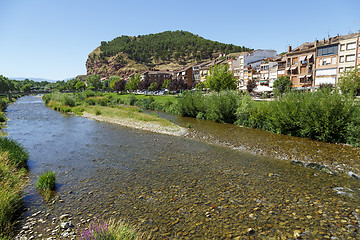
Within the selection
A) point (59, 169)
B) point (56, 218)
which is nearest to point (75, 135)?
point (59, 169)

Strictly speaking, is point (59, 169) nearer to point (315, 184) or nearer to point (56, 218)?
point (56, 218)

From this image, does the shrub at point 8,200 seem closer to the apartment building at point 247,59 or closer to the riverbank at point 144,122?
the riverbank at point 144,122

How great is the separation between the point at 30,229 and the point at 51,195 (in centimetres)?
322

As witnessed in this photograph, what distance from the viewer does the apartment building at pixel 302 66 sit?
6246 centimetres

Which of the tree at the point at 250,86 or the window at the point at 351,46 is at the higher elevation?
the window at the point at 351,46

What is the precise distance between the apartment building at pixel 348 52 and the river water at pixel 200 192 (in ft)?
149

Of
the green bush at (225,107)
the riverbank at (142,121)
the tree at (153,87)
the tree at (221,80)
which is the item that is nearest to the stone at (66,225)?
the riverbank at (142,121)

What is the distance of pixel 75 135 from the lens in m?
28.0

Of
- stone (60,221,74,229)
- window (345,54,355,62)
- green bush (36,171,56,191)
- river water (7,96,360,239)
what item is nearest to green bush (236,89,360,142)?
river water (7,96,360,239)

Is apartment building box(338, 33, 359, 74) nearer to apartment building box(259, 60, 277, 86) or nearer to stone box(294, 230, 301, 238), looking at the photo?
apartment building box(259, 60, 277, 86)

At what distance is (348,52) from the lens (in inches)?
2090

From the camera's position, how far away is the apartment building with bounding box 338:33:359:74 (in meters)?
51.7

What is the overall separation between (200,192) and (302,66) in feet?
219

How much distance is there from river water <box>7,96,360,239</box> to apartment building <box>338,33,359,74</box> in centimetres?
4531
